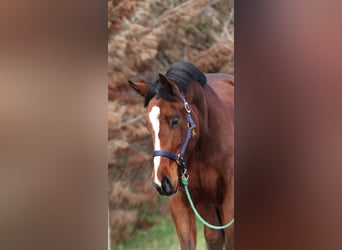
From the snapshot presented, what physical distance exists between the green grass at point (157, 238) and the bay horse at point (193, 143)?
41 millimetres

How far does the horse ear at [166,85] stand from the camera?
2203 millimetres

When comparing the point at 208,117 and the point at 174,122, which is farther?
the point at 208,117

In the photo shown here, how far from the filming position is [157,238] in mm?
2297

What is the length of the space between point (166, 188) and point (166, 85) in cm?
58

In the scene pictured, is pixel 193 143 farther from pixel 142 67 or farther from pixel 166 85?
pixel 142 67

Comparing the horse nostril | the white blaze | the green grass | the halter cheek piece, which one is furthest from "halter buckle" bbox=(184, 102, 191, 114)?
the green grass

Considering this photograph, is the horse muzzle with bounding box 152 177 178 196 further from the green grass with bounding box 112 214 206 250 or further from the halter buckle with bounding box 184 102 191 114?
the halter buckle with bounding box 184 102 191 114

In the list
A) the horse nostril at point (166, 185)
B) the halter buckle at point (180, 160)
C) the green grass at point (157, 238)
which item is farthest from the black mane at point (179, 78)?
the green grass at point (157, 238)

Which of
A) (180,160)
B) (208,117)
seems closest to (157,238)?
(180,160)

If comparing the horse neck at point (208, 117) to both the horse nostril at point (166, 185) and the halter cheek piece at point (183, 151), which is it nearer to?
the halter cheek piece at point (183, 151)
